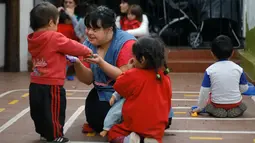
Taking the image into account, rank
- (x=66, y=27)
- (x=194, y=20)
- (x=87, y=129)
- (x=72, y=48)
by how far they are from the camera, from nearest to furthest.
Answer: (x=72, y=48)
(x=87, y=129)
(x=66, y=27)
(x=194, y=20)

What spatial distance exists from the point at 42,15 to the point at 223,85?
7.66ft

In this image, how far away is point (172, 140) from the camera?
509cm

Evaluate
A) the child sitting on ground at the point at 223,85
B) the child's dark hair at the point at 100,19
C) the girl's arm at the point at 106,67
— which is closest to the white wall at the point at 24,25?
the child sitting on ground at the point at 223,85

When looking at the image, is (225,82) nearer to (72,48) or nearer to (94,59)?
(94,59)

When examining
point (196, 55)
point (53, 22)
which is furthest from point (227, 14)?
point (53, 22)

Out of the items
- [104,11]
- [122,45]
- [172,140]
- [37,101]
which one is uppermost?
[104,11]

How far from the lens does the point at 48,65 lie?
4.68m

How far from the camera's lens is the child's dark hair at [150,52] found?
4418mm

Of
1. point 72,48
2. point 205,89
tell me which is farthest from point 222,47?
point 72,48

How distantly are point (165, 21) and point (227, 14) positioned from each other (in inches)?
50.3

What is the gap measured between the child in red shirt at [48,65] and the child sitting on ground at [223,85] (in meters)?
1.85

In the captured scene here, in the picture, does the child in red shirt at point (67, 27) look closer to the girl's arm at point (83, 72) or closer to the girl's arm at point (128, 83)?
the girl's arm at point (83, 72)

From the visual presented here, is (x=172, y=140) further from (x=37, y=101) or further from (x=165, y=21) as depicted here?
(x=165, y=21)

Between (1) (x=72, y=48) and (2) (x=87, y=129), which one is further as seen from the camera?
(2) (x=87, y=129)
